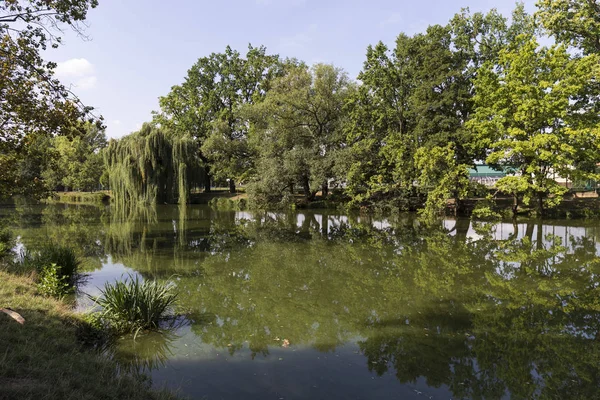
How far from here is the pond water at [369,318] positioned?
4.70m

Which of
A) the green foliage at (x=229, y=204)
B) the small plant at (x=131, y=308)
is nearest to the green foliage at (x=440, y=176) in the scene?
the green foliage at (x=229, y=204)

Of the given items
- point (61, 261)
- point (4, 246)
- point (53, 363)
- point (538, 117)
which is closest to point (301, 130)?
point (538, 117)

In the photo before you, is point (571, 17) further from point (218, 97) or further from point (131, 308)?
point (218, 97)

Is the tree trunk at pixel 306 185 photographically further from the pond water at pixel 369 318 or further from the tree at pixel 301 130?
the pond water at pixel 369 318

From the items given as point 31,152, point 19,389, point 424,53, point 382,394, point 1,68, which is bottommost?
point 382,394

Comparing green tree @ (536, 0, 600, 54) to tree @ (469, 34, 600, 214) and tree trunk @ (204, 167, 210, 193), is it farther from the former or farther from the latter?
tree trunk @ (204, 167, 210, 193)

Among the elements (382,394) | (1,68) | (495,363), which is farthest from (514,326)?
(1,68)

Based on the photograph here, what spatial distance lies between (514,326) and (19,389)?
680 cm

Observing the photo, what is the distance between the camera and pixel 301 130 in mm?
32781

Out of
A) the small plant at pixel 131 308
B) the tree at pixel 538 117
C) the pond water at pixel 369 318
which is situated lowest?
the pond water at pixel 369 318

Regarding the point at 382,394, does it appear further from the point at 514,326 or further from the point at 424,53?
the point at 424,53

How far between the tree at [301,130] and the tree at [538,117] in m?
11.5

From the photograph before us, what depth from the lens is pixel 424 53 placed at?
25.9 metres

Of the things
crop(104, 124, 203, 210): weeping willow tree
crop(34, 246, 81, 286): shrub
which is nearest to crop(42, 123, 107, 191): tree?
crop(104, 124, 203, 210): weeping willow tree
